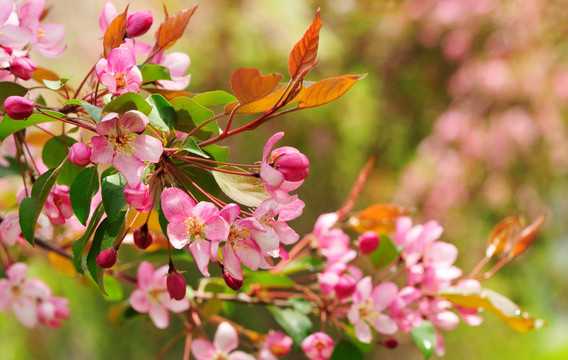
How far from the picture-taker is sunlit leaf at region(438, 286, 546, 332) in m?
0.46

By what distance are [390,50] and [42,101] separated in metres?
1.82

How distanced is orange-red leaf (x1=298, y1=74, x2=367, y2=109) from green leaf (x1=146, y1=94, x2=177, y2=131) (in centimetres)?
8

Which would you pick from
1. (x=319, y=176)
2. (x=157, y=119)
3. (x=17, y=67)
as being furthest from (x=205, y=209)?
(x=319, y=176)

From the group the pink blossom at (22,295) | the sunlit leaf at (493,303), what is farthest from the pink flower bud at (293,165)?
the pink blossom at (22,295)

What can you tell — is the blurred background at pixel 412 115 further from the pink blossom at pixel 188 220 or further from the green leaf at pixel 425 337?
the pink blossom at pixel 188 220

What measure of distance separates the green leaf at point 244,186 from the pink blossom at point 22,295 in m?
0.29

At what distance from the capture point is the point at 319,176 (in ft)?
6.61

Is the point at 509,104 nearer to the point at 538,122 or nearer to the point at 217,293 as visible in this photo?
the point at 538,122

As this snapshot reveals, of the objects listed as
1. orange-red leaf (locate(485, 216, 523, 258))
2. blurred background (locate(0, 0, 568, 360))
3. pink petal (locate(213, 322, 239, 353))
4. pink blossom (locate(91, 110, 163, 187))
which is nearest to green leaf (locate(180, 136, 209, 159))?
pink blossom (locate(91, 110, 163, 187))

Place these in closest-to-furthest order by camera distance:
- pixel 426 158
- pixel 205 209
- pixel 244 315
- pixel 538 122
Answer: pixel 205 209 < pixel 244 315 < pixel 538 122 < pixel 426 158

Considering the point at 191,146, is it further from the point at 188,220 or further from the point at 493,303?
the point at 493,303

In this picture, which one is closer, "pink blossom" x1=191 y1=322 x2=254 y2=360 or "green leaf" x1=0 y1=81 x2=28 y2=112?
"green leaf" x1=0 y1=81 x2=28 y2=112

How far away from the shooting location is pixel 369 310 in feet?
1.61

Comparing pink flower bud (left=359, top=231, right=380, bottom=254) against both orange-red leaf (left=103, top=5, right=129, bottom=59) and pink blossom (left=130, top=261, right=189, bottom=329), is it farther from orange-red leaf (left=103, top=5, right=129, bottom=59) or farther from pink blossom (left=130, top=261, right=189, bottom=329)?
orange-red leaf (left=103, top=5, right=129, bottom=59)
